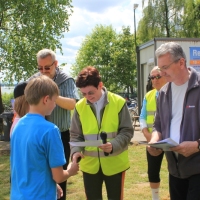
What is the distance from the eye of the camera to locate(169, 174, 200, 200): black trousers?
9.05ft

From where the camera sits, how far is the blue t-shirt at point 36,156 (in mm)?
2318

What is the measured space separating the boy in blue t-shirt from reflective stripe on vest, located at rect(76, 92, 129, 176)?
0.83 m

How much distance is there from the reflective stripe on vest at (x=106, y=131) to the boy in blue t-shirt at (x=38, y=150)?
0.83 meters

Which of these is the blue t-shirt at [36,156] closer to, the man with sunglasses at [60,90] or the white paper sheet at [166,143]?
the white paper sheet at [166,143]

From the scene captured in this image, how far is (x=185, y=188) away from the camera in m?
2.99

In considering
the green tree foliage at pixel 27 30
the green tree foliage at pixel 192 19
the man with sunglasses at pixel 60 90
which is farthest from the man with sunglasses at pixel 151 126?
the green tree foliage at pixel 192 19

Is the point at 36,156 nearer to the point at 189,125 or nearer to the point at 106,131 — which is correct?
the point at 106,131

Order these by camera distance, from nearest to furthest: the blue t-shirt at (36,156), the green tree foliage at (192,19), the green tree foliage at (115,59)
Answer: the blue t-shirt at (36,156), the green tree foliage at (192,19), the green tree foliage at (115,59)

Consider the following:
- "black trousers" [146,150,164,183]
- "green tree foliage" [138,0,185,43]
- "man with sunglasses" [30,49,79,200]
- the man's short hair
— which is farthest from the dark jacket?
"green tree foliage" [138,0,185,43]

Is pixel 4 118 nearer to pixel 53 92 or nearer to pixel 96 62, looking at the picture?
pixel 53 92

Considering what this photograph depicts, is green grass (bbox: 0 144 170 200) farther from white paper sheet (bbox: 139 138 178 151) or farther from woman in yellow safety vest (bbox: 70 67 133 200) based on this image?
white paper sheet (bbox: 139 138 178 151)

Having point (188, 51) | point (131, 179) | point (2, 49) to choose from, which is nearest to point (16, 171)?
point (131, 179)

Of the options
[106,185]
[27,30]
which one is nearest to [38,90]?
[106,185]

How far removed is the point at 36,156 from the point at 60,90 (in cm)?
179
